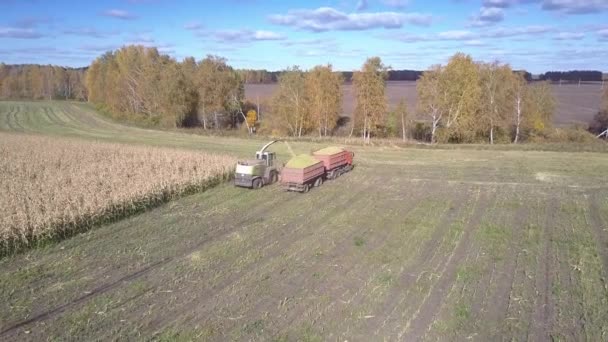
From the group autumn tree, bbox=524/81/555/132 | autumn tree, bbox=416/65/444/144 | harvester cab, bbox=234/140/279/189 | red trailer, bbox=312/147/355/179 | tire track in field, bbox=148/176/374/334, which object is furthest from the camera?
autumn tree, bbox=524/81/555/132

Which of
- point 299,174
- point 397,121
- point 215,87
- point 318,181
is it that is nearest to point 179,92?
point 215,87

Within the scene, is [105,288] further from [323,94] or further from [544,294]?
→ [323,94]

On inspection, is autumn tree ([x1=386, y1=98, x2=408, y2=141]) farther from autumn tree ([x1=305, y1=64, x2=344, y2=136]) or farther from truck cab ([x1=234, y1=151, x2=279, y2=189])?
truck cab ([x1=234, y1=151, x2=279, y2=189])

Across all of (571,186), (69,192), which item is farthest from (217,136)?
(571,186)

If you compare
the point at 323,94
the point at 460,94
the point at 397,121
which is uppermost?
the point at 323,94

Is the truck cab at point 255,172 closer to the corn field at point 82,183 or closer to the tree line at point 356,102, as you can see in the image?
the corn field at point 82,183

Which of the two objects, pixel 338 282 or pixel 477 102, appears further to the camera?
pixel 477 102

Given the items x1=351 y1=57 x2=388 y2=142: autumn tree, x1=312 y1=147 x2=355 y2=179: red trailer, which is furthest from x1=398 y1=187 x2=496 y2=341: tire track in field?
x1=351 y1=57 x2=388 y2=142: autumn tree
